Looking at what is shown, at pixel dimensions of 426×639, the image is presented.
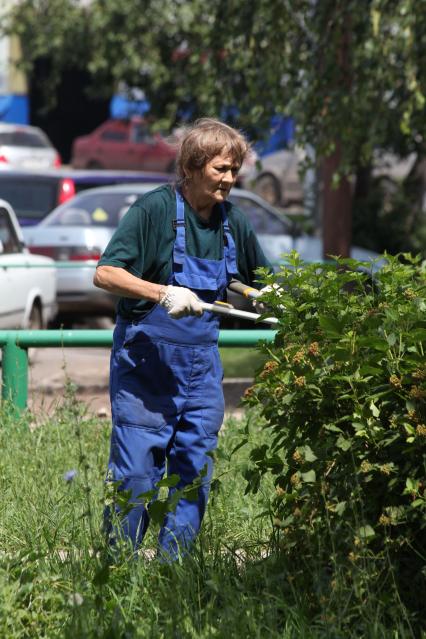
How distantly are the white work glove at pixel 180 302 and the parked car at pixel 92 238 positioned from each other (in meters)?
7.35

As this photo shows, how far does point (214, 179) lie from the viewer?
4.48m

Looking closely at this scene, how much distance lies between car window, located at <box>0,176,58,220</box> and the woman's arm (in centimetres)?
1282

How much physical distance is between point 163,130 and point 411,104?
12.5 m

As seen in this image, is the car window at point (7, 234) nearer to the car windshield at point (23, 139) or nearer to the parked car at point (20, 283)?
the parked car at point (20, 283)

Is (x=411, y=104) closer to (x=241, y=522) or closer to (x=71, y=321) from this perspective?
(x=71, y=321)

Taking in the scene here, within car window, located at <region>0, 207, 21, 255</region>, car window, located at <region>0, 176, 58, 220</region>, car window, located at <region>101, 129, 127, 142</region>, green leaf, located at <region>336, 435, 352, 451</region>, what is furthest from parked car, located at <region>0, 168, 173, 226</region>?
car window, located at <region>101, 129, 127, 142</region>

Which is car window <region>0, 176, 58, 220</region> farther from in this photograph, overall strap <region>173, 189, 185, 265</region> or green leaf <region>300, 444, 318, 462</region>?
green leaf <region>300, 444, 318, 462</region>

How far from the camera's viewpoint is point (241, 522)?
538 cm

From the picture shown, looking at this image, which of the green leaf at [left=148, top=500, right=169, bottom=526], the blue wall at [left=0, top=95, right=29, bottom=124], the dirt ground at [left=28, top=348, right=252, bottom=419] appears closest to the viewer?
the green leaf at [left=148, top=500, right=169, bottom=526]

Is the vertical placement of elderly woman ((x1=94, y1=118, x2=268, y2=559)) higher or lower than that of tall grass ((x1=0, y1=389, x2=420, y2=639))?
higher

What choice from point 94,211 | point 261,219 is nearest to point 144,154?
point 261,219

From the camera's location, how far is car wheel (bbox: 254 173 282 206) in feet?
98.8

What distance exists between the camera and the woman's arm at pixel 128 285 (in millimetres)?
4328

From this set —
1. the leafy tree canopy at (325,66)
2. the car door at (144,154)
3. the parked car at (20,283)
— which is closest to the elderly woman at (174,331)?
the parked car at (20,283)
